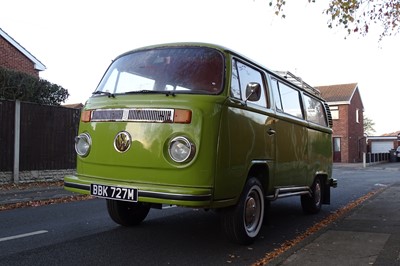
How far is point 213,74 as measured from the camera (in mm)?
5016

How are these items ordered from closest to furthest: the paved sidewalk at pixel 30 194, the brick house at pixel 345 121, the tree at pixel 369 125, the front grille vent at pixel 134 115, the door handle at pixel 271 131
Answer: the front grille vent at pixel 134 115
the door handle at pixel 271 131
the paved sidewalk at pixel 30 194
the brick house at pixel 345 121
the tree at pixel 369 125

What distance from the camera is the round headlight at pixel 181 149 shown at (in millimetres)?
4508

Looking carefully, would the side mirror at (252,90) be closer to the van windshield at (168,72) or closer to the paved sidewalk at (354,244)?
the van windshield at (168,72)

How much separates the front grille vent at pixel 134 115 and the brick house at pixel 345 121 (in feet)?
121

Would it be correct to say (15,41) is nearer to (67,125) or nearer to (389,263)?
(67,125)

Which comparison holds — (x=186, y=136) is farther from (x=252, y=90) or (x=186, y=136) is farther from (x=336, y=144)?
(x=336, y=144)

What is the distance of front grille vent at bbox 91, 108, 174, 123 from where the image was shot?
464cm

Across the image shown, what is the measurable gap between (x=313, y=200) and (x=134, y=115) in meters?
4.89

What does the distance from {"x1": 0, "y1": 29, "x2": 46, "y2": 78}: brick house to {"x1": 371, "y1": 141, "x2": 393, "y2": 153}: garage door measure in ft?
141

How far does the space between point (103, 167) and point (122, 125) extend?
574mm

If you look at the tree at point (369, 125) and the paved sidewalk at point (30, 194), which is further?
the tree at point (369, 125)

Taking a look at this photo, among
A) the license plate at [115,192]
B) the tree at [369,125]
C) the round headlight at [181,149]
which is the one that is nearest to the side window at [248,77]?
the round headlight at [181,149]

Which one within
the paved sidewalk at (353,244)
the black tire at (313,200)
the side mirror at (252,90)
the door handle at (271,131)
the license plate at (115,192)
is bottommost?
the paved sidewalk at (353,244)

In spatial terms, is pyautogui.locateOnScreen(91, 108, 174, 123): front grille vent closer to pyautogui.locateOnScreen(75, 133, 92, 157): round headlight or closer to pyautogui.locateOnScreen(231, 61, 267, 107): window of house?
pyautogui.locateOnScreen(75, 133, 92, 157): round headlight
